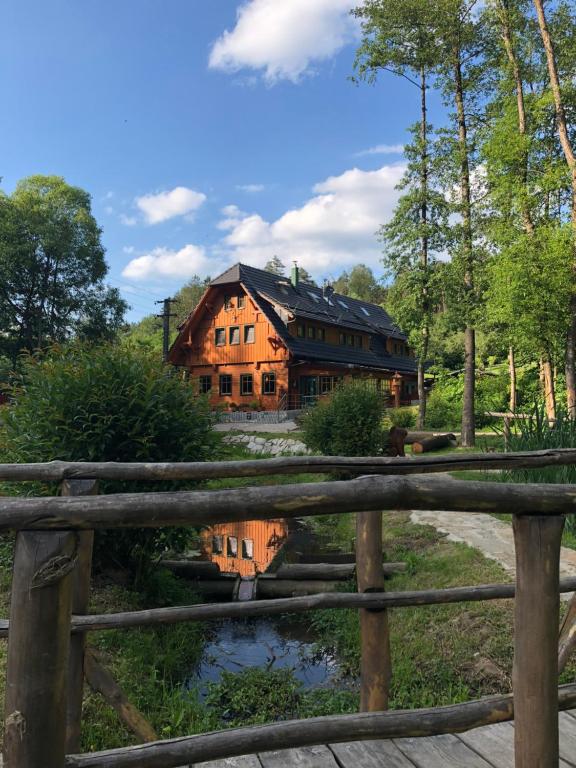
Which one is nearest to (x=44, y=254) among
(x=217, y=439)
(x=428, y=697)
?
(x=217, y=439)

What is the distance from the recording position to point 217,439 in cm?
616

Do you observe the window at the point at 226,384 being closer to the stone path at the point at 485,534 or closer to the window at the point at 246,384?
the window at the point at 246,384

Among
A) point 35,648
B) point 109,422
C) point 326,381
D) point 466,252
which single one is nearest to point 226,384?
point 326,381

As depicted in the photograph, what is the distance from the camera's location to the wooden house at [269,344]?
27719 mm

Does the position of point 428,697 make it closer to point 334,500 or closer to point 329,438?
point 334,500

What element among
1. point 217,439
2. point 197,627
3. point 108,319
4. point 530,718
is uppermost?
point 108,319

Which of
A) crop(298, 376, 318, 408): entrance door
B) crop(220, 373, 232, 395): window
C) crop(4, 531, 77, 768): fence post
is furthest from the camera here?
crop(220, 373, 232, 395): window

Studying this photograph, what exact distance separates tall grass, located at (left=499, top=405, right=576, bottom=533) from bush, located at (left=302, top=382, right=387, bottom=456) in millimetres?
4574

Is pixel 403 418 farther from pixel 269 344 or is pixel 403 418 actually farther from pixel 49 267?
pixel 49 267

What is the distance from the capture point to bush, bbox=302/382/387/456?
40.4 feet

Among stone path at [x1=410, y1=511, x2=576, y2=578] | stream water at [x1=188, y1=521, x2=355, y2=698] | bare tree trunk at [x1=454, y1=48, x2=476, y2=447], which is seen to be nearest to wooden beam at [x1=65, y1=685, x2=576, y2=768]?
stream water at [x1=188, y1=521, x2=355, y2=698]

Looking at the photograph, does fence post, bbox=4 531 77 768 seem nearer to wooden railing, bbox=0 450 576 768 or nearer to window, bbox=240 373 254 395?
wooden railing, bbox=0 450 576 768

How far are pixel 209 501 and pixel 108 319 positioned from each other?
34.4 m

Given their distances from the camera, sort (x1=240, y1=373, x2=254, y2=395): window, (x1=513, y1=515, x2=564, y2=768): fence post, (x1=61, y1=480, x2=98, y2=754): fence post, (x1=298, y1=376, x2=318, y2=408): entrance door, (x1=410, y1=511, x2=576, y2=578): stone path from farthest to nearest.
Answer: (x1=240, y1=373, x2=254, y2=395): window → (x1=298, y1=376, x2=318, y2=408): entrance door → (x1=410, y1=511, x2=576, y2=578): stone path → (x1=61, y1=480, x2=98, y2=754): fence post → (x1=513, y1=515, x2=564, y2=768): fence post
